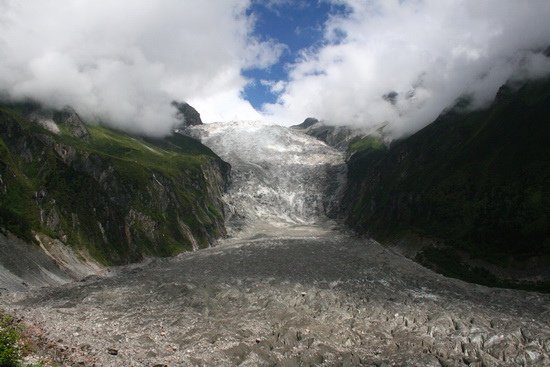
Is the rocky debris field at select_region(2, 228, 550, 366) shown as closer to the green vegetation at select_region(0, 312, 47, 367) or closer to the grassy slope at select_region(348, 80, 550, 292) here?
the green vegetation at select_region(0, 312, 47, 367)

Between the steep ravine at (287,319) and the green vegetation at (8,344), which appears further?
the steep ravine at (287,319)

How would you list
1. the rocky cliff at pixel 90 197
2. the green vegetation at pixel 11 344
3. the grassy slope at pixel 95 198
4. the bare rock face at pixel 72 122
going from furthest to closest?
the bare rock face at pixel 72 122 < the grassy slope at pixel 95 198 < the rocky cliff at pixel 90 197 < the green vegetation at pixel 11 344

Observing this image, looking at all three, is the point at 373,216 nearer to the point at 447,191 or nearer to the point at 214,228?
the point at 447,191

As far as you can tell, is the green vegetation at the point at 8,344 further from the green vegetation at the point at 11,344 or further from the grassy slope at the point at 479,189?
the grassy slope at the point at 479,189

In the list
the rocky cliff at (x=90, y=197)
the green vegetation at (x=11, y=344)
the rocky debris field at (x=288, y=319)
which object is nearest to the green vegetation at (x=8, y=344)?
the green vegetation at (x=11, y=344)

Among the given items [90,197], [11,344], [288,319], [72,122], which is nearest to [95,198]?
[90,197]

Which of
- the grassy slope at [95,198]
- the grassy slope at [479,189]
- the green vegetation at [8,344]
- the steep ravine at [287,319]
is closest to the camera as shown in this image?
the green vegetation at [8,344]

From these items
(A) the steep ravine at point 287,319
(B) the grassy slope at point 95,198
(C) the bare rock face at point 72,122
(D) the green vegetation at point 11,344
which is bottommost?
(A) the steep ravine at point 287,319
